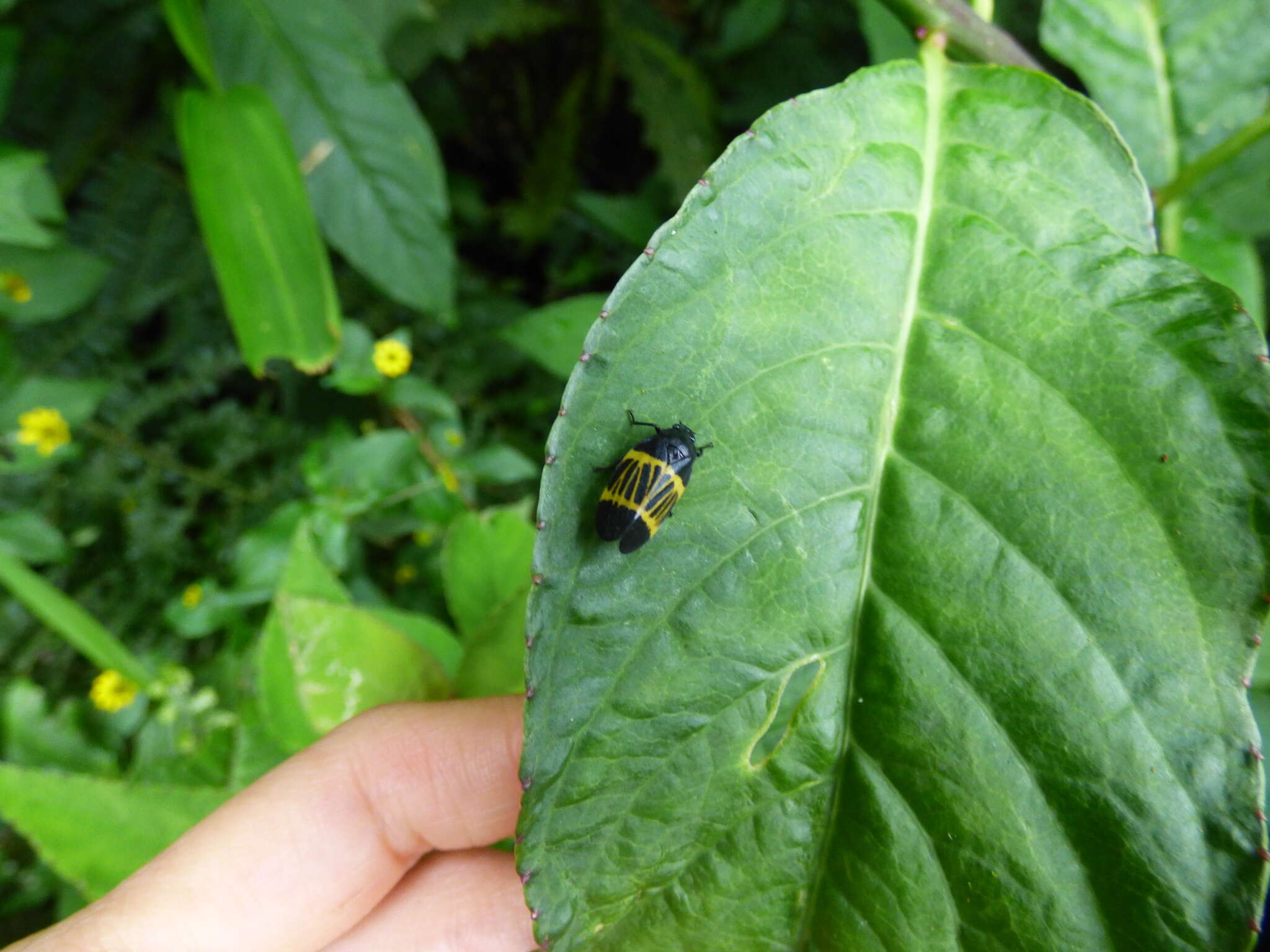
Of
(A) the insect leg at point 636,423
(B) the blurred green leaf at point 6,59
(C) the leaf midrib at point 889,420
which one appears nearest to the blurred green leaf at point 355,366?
(B) the blurred green leaf at point 6,59

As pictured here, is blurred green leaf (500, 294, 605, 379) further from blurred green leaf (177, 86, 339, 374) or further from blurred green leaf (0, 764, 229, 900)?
blurred green leaf (0, 764, 229, 900)

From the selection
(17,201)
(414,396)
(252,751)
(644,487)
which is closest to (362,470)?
(414,396)

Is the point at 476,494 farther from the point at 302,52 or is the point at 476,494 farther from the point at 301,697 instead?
the point at 302,52

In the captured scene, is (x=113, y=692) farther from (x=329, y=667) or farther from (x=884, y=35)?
(x=884, y=35)

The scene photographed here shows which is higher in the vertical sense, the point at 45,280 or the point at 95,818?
the point at 45,280

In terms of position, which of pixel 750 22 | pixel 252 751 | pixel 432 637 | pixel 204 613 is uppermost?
pixel 750 22

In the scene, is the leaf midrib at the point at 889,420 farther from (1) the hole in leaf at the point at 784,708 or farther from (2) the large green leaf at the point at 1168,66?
(2) the large green leaf at the point at 1168,66

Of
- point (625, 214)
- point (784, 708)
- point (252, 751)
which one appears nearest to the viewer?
point (784, 708)
